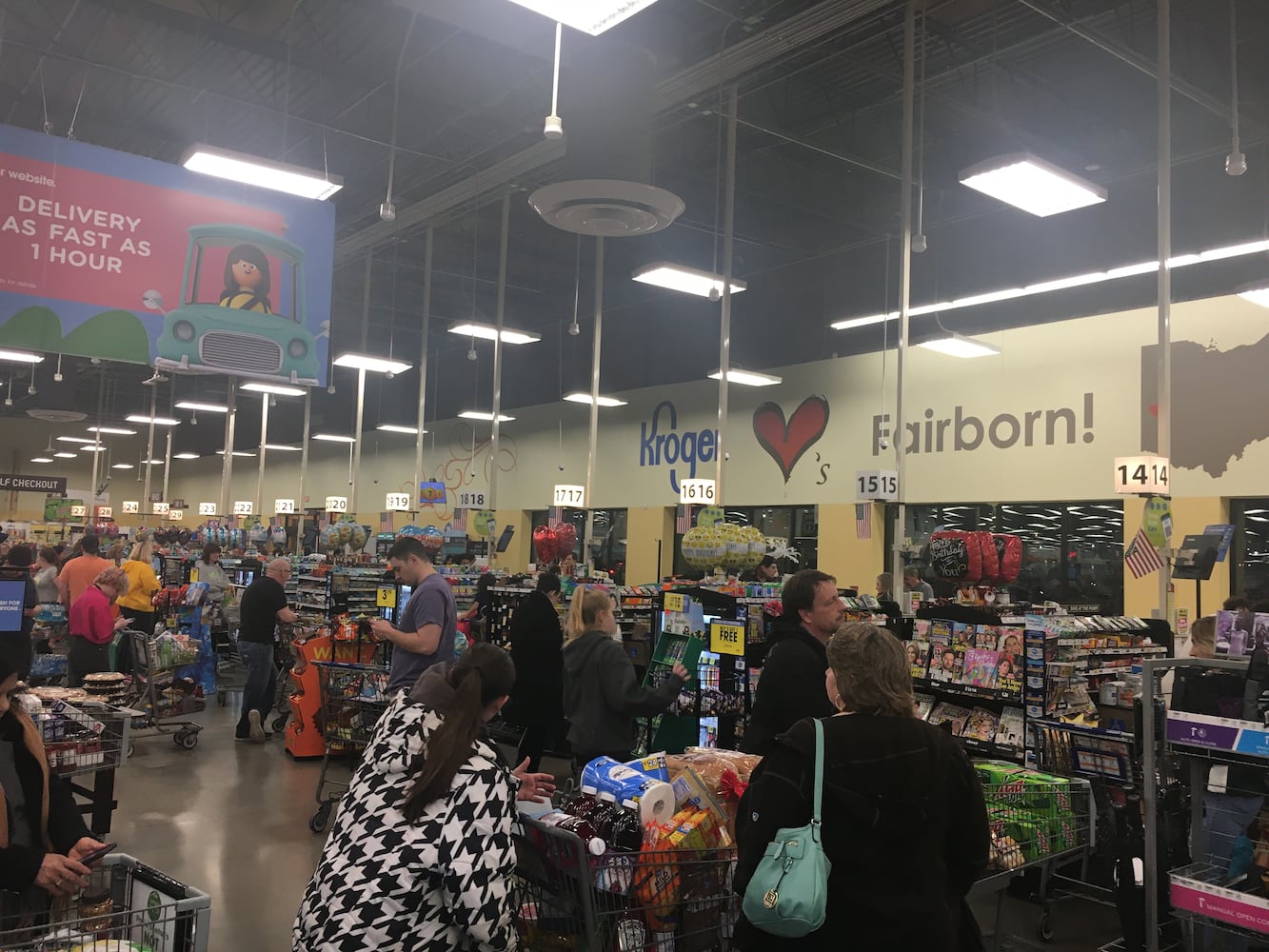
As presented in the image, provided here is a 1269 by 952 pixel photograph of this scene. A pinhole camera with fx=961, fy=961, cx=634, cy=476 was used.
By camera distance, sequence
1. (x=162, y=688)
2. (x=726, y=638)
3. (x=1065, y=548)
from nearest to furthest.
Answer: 1. (x=726, y=638)
2. (x=162, y=688)
3. (x=1065, y=548)

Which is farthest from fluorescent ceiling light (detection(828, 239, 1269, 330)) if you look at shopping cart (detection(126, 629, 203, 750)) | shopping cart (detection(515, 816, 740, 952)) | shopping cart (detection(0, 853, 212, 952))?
shopping cart (detection(0, 853, 212, 952))

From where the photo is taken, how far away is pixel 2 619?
4.10m

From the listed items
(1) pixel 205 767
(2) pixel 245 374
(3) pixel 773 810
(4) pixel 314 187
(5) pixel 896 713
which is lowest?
(1) pixel 205 767

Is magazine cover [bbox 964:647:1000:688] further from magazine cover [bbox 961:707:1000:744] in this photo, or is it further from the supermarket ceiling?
the supermarket ceiling

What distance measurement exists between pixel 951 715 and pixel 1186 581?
685cm

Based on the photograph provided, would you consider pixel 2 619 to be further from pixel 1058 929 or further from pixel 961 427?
pixel 961 427

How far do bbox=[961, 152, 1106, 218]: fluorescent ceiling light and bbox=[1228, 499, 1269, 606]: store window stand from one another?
4.77m

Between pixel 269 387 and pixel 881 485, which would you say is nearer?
pixel 881 485

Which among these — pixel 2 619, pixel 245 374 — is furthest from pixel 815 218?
pixel 2 619

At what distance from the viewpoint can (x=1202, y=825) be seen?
10.6 feet

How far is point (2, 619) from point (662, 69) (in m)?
8.16

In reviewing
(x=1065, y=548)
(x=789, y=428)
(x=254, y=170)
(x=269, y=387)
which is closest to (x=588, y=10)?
(x=254, y=170)

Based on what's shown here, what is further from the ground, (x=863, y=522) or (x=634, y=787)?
(x=863, y=522)

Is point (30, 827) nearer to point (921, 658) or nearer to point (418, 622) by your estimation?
point (418, 622)
